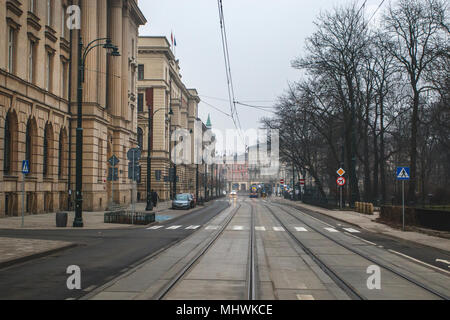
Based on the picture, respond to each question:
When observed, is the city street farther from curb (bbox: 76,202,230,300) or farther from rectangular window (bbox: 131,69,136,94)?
rectangular window (bbox: 131,69,136,94)

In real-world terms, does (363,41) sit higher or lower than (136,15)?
lower

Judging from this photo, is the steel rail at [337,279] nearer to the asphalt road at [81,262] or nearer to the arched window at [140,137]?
the asphalt road at [81,262]

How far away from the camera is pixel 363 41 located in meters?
44.0

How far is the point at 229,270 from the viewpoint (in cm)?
1261

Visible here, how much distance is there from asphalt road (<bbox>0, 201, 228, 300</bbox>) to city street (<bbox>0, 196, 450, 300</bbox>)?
0.02 meters

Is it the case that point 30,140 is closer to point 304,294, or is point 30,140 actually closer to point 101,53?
point 101,53

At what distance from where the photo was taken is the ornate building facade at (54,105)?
2939 centimetres

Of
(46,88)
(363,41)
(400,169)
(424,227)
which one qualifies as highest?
(363,41)

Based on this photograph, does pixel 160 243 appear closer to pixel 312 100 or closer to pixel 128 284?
pixel 128 284

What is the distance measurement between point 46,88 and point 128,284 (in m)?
27.7

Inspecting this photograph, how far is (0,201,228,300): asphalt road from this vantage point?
382 inches

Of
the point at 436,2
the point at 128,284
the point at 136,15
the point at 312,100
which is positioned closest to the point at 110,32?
the point at 136,15

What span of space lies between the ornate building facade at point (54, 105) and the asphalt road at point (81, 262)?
30.9ft

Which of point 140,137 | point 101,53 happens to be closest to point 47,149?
point 101,53
